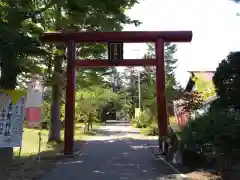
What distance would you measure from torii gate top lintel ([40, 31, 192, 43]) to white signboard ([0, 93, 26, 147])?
16.0 feet

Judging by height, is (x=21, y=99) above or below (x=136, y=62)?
below

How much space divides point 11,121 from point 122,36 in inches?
266

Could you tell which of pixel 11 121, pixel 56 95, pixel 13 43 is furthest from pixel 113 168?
pixel 56 95

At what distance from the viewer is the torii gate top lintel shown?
50.4 ft

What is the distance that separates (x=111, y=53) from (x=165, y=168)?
6.50 meters

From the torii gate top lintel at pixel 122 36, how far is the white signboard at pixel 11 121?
4.87m

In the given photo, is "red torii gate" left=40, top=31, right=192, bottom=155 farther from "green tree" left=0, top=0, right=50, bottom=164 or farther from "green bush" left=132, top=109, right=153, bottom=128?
"green bush" left=132, top=109, right=153, bottom=128

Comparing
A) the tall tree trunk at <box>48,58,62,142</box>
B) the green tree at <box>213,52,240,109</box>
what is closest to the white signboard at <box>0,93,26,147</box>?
the green tree at <box>213,52,240,109</box>

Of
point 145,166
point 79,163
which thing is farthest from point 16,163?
point 145,166

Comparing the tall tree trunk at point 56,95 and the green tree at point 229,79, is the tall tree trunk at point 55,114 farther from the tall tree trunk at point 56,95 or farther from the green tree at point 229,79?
the green tree at point 229,79

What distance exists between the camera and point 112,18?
11344mm

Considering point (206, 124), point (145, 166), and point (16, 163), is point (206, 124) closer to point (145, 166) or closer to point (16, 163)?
point (145, 166)

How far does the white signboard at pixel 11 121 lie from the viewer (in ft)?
34.8

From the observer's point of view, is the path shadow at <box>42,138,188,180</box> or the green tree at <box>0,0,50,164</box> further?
the path shadow at <box>42,138,188,180</box>
